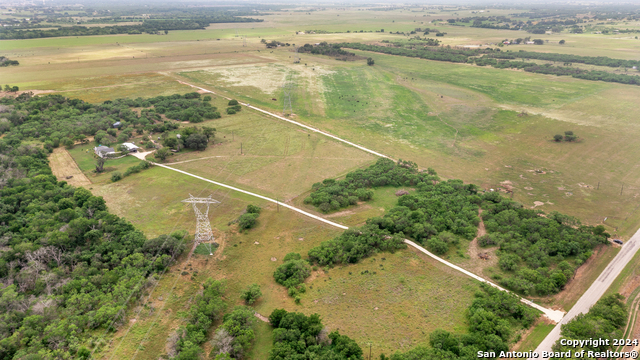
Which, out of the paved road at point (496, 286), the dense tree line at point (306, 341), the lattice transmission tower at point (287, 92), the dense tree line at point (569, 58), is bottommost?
the dense tree line at point (306, 341)

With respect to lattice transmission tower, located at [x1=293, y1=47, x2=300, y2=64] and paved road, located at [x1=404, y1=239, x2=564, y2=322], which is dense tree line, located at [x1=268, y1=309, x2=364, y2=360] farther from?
lattice transmission tower, located at [x1=293, y1=47, x2=300, y2=64]

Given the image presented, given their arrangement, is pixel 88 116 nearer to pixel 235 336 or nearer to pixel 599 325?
pixel 235 336

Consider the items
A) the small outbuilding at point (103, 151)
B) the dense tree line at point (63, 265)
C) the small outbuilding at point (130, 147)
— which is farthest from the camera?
the small outbuilding at point (130, 147)

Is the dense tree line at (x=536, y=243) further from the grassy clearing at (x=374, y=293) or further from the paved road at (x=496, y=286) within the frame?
the grassy clearing at (x=374, y=293)

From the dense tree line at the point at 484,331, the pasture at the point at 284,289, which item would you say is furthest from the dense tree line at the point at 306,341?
the dense tree line at the point at 484,331

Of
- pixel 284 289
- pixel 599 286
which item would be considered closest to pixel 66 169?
pixel 284 289
